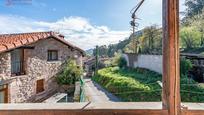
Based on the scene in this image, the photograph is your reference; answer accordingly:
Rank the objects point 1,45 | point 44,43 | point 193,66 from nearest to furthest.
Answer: point 1,45 → point 193,66 → point 44,43

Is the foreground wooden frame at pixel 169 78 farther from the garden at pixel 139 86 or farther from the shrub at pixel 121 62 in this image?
the shrub at pixel 121 62

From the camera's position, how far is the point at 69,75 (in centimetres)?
945

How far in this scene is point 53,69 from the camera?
31.1 ft

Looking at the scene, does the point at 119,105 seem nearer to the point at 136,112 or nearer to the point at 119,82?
the point at 136,112

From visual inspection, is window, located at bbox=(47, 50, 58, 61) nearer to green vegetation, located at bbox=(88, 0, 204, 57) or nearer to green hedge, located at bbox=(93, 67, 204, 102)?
green vegetation, located at bbox=(88, 0, 204, 57)

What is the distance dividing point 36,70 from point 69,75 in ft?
4.79

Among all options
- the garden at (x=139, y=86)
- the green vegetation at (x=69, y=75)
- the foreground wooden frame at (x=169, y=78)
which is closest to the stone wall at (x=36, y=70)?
the green vegetation at (x=69, y=75)

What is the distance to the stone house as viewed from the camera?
6.93 meters

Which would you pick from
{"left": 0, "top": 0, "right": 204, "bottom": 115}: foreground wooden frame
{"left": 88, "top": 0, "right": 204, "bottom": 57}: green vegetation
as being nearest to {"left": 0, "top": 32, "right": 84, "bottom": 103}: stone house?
{"left": 88, "top": 0, "right": 204, "bottom": 57}: green vegetation

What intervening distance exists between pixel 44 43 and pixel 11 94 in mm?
2556

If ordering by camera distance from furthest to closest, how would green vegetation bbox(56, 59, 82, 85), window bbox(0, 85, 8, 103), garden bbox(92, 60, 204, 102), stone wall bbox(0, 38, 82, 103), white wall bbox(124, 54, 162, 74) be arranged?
green vegetation bbox(56, 59, 82, 85)
white wall bbox(124, 54, 162, 74)
stone wall bbox(0, 38, 82, 103)
window bbox(0, 85, 8, 103)
garden bbox(92, 60, 204, 102)

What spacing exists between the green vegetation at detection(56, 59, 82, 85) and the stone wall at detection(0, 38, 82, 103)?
0.23 m

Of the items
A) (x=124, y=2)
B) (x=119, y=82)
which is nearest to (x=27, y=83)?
(x=119, y=82)

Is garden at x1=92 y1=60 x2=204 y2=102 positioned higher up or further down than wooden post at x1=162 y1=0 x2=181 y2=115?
further down
